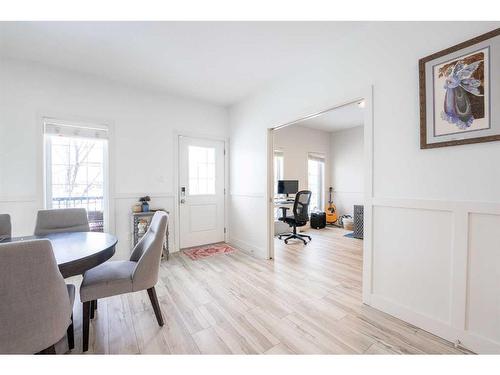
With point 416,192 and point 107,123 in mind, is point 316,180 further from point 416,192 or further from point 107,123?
point 107,123

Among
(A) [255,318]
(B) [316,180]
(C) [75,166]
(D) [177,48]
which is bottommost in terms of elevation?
(A) [255,318]

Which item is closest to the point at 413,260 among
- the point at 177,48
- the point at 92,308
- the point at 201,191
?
the point at 92,308

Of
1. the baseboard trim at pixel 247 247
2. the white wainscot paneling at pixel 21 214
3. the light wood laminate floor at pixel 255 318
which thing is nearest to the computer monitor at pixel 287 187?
the baseboard trim at pixel 247 247

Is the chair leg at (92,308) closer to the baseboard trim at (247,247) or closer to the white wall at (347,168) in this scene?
the baseboard trim at (247,247)

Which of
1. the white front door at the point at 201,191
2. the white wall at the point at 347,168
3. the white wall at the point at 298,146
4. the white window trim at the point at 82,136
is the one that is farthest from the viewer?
the white wall at the point at 347,168

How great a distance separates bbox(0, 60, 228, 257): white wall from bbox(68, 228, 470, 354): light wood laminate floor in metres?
1.39

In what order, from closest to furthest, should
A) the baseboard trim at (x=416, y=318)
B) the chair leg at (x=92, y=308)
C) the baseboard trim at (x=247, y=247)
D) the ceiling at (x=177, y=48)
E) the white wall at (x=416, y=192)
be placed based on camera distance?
the white wall at (x=416, y=192) → the baseboard trim at (x=416, y=318) → the chair leg at (x=92, y=308) → the ceiling at (x=177, y=48) → the baseboard trim at (x=247, y=247)

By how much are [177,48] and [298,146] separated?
390cm

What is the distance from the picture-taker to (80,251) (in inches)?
57.7

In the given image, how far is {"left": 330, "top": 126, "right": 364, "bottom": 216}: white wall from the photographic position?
5.70 meters

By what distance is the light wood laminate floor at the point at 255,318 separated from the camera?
152 centimetres

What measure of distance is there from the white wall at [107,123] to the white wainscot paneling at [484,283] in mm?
3589
